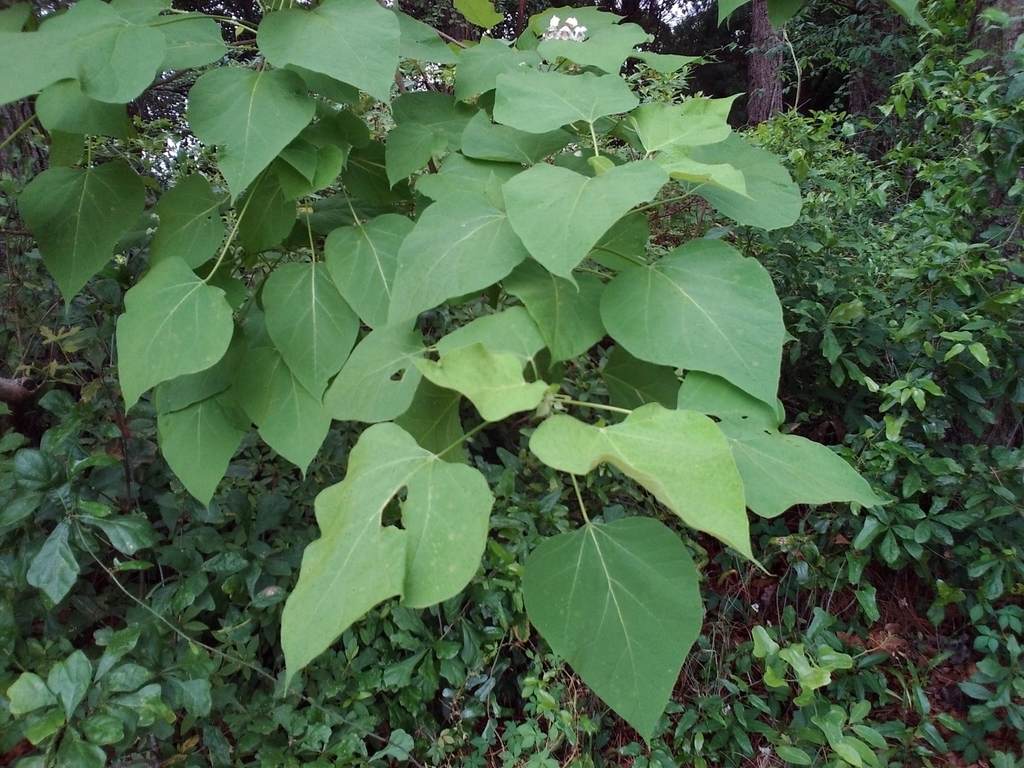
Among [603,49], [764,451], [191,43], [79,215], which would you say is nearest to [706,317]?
[764,451]

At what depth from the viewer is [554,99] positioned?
789 mm

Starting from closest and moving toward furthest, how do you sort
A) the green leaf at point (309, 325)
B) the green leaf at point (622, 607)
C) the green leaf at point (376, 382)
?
the green leaf at point (622, 607) → the green leaf at point (376, 382) → the green leaf at point (309, 325)

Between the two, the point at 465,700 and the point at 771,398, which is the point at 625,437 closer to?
the point at 771,398

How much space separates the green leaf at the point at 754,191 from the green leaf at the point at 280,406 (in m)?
0.61

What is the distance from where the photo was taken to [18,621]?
1240mm

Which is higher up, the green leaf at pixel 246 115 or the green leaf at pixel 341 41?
the green leaf at pixel 341 41

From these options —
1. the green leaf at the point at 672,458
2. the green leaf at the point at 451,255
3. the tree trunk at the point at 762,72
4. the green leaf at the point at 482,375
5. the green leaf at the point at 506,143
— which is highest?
the green leaf at the point at 506,143

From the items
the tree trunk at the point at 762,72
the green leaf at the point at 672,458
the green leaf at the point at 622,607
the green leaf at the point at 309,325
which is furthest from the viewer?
the tree trunk at the point at 762,72

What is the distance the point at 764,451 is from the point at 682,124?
0.46 m

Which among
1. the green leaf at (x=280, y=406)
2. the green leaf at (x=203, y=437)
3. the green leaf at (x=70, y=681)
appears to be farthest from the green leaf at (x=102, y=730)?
the green leaf at (x=280, y=406)

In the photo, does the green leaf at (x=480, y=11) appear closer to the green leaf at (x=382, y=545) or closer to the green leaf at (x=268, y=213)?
the green leaf at (x=268, y=213)

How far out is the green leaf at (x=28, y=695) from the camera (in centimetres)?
93

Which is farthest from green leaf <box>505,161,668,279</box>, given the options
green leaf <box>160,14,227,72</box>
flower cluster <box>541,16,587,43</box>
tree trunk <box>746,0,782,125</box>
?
tree trunk <box>746,0,782,125</box>

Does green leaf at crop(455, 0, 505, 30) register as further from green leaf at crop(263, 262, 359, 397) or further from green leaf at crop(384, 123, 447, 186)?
green leaf at crop(263, 262, 359, 397)
